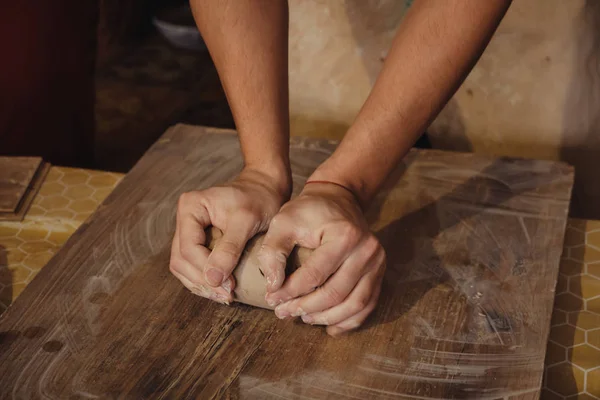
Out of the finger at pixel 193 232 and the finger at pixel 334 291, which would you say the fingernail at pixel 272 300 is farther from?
the finger at pixel 193 232

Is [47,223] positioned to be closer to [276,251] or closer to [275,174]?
[275,174]

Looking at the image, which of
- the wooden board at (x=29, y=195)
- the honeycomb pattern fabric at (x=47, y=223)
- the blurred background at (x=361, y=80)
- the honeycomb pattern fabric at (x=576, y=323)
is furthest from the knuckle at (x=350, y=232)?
the blurred background at (x=361, y=80)

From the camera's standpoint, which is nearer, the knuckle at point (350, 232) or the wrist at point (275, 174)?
the knuckle at point (350, 232)

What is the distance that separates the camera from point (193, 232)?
1.19 metres

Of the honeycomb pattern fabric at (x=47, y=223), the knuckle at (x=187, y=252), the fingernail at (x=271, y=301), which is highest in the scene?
the knuckle at (x=187, y=252)

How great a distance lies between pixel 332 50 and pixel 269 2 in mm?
609

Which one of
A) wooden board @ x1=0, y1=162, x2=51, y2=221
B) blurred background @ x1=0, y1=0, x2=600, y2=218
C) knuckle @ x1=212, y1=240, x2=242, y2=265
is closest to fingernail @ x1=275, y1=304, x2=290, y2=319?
knuckle @ x1=212, y1=240, x2=242, y2=265

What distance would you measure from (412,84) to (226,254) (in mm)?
461

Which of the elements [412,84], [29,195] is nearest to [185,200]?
[412,84]

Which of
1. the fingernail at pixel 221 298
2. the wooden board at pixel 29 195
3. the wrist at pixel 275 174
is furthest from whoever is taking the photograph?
the wooden board at pixel 29 195

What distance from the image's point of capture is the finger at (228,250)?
3.69ft

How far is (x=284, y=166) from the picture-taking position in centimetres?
137

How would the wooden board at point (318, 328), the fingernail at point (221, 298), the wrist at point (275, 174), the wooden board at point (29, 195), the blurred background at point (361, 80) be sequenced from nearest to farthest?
1. the wooden board at point (318, 328)
2. the fingernail at point (221, 298)
3. the wrist at point (275, 174)
4. the wooden board at point (29, 195)
5. the blurred background at point (361, 80)

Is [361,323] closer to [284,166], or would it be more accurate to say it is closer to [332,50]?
[284,166]
